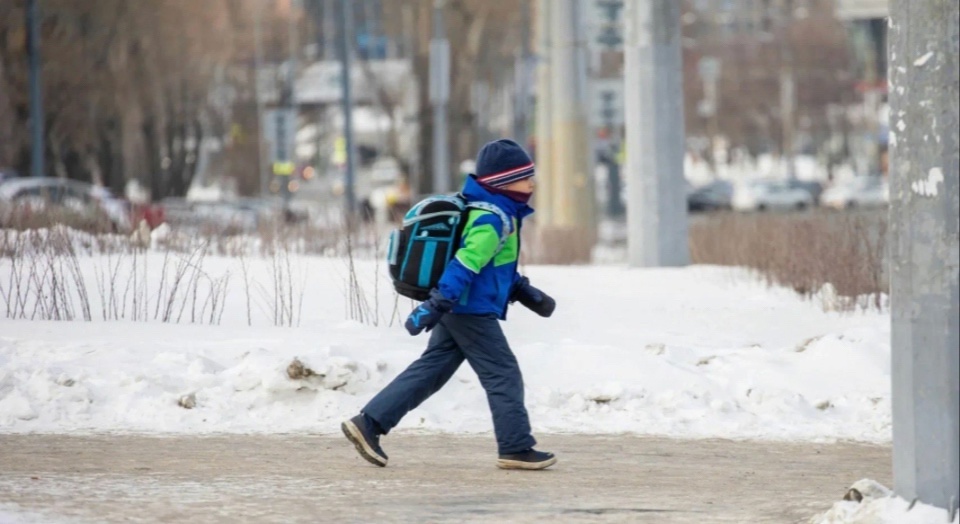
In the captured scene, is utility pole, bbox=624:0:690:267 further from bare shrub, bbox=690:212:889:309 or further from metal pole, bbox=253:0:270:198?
metal pole, bbox=253:0:270:198

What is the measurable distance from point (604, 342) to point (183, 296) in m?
3.05

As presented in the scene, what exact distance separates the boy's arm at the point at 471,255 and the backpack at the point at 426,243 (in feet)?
0.16

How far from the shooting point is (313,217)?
794 inches

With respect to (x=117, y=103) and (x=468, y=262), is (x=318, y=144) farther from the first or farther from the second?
(x=468, y=262)

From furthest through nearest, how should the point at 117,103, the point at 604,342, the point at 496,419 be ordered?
the point at 117,103
the point at 604,342
the point at 496,419

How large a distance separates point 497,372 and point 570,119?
67.4ft

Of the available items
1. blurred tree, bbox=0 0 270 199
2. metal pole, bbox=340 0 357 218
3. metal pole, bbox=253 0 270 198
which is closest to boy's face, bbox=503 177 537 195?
blurred tree, bbox=0 0 270 199

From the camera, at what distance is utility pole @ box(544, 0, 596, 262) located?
1080 inches

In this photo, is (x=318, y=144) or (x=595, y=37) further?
(x=318, y=144)

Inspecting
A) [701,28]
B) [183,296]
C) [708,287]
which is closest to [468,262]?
[183,296]

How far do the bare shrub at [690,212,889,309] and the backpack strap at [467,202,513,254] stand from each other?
21.5 feet

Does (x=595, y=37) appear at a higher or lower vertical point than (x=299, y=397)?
higher

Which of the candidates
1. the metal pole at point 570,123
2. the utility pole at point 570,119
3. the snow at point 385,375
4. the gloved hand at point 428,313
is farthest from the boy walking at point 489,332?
the metal pole at point 570,123

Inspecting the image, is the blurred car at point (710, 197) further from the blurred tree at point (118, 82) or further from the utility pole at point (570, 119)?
the utility pole at point (570, 119)
